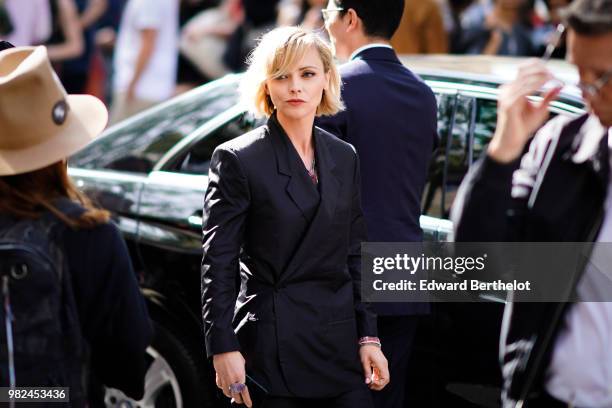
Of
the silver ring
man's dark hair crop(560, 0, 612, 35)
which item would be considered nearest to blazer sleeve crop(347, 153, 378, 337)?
Result: the silver ring

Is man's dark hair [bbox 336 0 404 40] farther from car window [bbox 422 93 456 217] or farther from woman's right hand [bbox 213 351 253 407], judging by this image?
woman's right hand [bbox 213 351 253 407]

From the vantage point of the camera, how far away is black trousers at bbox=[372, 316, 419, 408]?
4.07m

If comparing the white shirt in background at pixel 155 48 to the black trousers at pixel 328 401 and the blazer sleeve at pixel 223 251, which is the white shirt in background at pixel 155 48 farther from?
the black trousers at pixel 328 401

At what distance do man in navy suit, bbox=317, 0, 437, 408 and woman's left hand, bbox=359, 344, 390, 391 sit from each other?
1.24 ft

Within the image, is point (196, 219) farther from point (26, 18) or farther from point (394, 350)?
point (26, 18)

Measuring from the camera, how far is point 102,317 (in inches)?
110

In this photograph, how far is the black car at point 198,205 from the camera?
429cm

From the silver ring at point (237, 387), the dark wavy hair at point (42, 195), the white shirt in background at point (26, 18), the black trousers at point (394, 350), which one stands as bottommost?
the white shirt in background at point (26, 18)

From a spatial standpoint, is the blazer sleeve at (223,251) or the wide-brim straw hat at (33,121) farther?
the blazer sleeve at (223,251)

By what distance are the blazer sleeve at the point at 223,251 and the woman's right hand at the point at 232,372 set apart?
0.9 inches

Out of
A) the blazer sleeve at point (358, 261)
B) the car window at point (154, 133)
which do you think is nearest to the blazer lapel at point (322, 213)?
the blazer sleeve at point (358, 261)

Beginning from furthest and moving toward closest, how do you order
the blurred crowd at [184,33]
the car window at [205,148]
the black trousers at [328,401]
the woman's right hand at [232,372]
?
the blurred crowd at [184,33]
the car window at [205,148]
the black trousers at [328,401]
the woman's right hand at [232,372]

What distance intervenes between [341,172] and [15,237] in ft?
3.98

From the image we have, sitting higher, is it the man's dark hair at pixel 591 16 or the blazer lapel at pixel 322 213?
the man's dark hair at pixel 591 16
